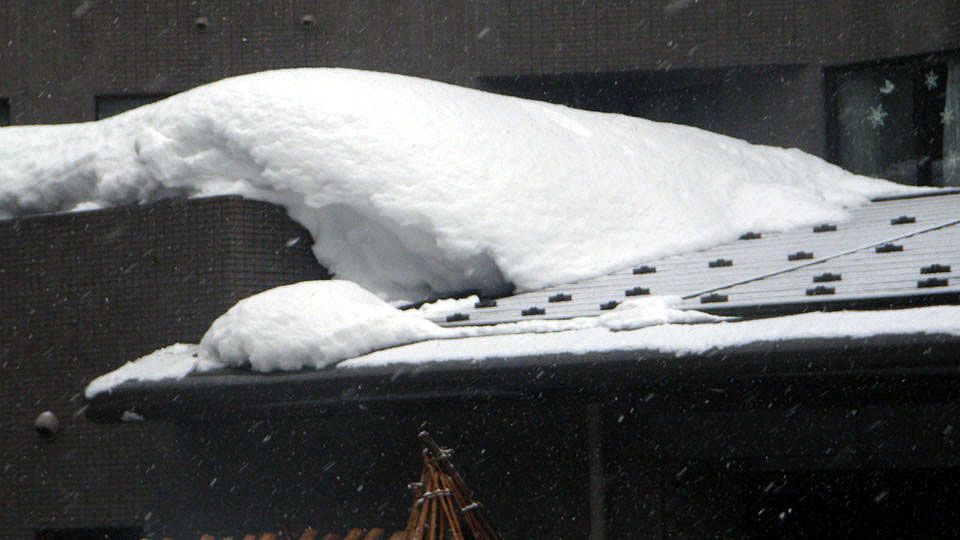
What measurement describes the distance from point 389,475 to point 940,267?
121 inches

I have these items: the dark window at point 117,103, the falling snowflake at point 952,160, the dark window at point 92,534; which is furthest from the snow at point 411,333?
the falling snowflake at point 952,160

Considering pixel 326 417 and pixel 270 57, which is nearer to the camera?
pixel 326 417

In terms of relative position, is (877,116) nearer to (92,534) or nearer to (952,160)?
(952,160)

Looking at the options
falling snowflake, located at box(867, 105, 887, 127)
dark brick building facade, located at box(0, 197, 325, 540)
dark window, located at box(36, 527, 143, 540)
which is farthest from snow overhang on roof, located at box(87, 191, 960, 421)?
falling snowflake, located at box(867, 105, 887, 127)

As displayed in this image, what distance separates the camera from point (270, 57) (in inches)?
497

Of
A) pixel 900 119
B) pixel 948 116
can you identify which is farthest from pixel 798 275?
pixel 900 119

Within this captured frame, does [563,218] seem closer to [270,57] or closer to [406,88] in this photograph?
[406,88]

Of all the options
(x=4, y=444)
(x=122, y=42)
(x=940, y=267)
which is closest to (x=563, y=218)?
(x=940, y=267)

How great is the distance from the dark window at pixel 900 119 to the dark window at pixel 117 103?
6443 mm

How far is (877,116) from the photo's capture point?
12.6 metres

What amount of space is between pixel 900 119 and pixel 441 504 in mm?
7904

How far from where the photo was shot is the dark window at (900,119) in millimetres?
12125

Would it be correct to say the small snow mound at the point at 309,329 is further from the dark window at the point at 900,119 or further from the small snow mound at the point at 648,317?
the dark window at the point at 900,119

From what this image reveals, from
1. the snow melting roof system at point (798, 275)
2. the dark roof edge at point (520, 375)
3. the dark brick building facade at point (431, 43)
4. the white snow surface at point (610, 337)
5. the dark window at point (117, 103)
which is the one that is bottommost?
the dark roof edge at point (520, 375)
